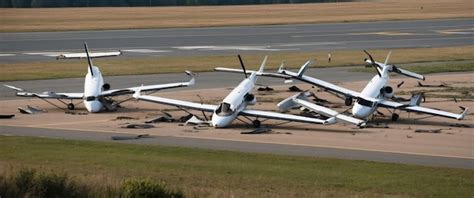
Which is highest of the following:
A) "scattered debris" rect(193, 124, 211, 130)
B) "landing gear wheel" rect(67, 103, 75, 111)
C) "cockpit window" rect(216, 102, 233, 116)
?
"cockpit window" rect(216, 102, 233, 116)

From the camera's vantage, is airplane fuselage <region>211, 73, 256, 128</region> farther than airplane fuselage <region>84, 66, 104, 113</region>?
No

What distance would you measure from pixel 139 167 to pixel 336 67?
144 feet

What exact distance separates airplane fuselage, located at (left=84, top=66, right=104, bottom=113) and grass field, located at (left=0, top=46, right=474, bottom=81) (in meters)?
14.6

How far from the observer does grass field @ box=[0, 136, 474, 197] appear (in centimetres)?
2866

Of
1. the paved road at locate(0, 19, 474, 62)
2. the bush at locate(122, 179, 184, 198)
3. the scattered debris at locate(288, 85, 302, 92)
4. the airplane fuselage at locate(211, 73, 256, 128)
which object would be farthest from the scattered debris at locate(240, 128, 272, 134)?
the paved road at locate(0, 19, 474, 62)

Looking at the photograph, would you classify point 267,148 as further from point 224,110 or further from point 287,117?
point 224,110

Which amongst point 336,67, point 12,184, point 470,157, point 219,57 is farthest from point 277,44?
point 12,184

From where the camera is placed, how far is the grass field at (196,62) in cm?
7006

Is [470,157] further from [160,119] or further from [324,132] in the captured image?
[160,119]

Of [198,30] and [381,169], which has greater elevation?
[381,169]

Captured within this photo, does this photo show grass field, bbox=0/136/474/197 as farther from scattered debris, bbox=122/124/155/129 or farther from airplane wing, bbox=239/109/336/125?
airplane wing, bbox=239/109/336/125

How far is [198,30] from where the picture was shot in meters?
121

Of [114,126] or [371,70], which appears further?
[371,70]

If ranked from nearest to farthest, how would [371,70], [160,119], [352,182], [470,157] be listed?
[352,182]
[470,157]
[160,119]
[371,70]
